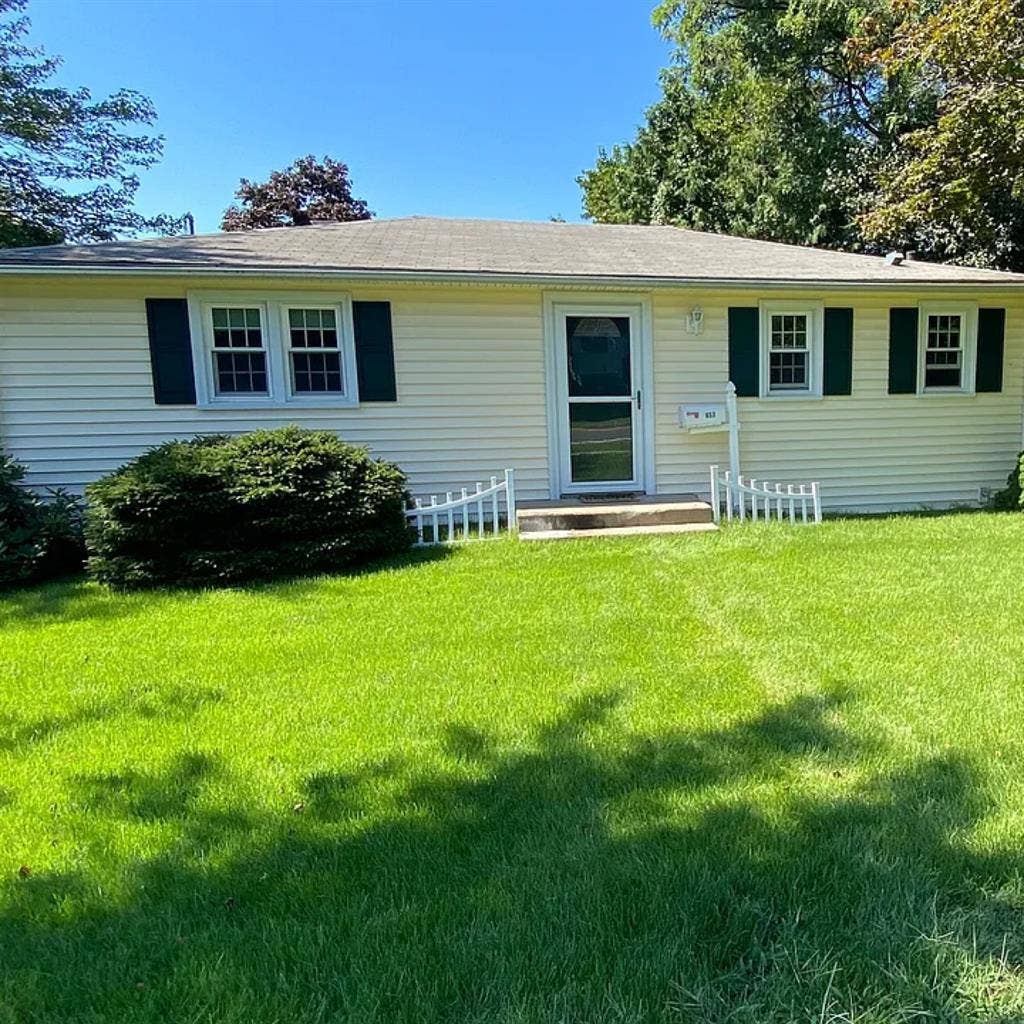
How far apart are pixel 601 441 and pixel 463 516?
7.09 ft

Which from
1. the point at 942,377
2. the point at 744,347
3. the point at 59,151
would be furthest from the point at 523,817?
the point at 59,151

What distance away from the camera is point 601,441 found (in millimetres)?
8508

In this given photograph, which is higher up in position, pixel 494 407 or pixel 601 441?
pixel 494 407

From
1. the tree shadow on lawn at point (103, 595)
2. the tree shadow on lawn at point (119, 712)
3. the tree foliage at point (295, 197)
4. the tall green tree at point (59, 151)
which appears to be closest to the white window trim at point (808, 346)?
the tree shadow on lawn at point (103, 595)

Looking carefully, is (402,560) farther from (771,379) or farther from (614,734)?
(771,379)

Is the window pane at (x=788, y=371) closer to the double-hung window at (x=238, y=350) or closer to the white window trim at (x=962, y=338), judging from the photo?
the white window trim at (x=962, y=338)

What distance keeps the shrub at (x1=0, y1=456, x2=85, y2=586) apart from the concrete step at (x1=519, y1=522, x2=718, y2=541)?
4313mm

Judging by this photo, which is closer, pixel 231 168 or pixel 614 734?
pixel 614 734

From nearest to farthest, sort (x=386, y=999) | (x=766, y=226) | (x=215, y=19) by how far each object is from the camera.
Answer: (x=386, y=999) < (x=215, y=19) < (x=766, y=226)

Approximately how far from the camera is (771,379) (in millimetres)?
8758

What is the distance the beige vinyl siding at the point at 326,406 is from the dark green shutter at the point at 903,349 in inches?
179

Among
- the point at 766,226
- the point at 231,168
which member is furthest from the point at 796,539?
the point at 231,168

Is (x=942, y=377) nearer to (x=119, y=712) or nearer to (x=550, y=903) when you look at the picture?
(x=550, y=903)

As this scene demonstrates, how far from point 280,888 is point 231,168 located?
29653 millimetres
